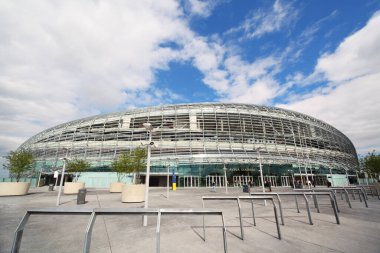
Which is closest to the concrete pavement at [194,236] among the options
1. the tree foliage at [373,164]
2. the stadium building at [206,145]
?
the stadium building at [206,145]

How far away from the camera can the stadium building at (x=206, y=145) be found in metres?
36.3

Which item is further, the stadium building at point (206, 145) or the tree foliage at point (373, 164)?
the stadium building at point (206, 145)

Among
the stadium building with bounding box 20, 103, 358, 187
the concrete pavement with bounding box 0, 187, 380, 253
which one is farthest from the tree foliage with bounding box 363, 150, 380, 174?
the concrete pavement with bounding box 0, 187, 380, 253

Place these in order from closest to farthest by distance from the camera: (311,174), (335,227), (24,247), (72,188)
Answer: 1. (24,247)
2. (335,227)
3. (72,188)
4. (311,174)

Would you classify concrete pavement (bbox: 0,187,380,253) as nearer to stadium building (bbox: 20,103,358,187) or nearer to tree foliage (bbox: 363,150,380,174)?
stadium building (bbox: 20,103,358,187)

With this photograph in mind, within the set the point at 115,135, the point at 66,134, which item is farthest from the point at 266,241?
the point at 66,134

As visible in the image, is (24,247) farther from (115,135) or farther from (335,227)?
(115,135)

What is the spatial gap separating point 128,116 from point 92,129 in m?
9.35

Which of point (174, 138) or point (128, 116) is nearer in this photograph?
point (174, 138)

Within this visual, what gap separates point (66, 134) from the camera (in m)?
47.3

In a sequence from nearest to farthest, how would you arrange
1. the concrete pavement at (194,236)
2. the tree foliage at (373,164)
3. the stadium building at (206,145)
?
the concrete pavement at (194,236) < the tree foliage at (373,164) < the stadium building at (206,145)

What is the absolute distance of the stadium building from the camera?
36281 mm

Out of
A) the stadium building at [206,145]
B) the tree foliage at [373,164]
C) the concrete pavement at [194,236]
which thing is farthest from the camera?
the stadium building at [206,145]

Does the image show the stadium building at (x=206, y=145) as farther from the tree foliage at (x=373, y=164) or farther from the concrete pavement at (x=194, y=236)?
the concrete pavement at (x=194, y=236)
